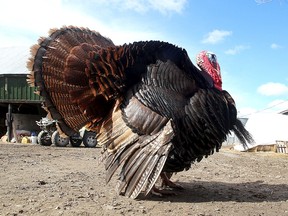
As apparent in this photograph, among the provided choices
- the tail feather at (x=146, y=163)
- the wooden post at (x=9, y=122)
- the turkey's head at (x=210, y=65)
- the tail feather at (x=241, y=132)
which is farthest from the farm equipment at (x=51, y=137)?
the tail feather at (x=146, y=163)

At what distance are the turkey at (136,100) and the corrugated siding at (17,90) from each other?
58.9 feet

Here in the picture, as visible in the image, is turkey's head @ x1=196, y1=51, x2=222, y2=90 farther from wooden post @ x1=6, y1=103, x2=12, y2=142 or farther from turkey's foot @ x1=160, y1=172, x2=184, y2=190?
wooden post @ x1=6, y1=103, x2=12, y2=142

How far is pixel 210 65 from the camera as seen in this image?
17.7 ft

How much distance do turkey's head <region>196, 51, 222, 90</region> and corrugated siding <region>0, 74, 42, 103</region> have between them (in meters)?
18.7

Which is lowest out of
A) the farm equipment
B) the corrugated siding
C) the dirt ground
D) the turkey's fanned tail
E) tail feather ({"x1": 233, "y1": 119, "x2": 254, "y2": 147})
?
the dirt ground

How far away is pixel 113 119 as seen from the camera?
192 inches

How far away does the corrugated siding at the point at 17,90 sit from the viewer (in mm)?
22734

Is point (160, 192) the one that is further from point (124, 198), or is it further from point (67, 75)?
point (67, 75)

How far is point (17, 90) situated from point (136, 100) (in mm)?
19626

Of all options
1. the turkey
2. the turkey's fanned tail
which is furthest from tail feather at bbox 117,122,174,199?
the turkey's fanned tail

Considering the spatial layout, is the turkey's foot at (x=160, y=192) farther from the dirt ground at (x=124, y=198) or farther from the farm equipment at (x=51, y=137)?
the farm equipment at (x=51, y=137)

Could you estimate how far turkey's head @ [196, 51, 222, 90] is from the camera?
524cm

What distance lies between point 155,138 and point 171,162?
1.17 ft

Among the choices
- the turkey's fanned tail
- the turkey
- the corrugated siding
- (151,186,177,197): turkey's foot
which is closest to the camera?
the turkey
